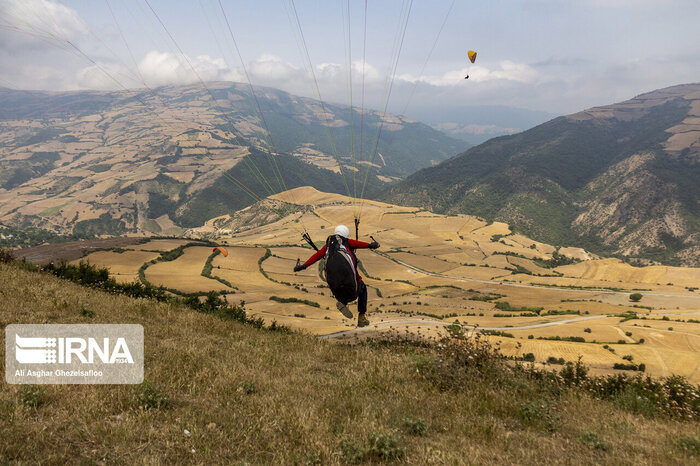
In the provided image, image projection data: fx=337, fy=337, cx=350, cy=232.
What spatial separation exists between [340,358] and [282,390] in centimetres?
331

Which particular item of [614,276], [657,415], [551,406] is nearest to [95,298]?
[551,406]

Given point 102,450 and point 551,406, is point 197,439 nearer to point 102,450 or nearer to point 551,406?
point 102,450

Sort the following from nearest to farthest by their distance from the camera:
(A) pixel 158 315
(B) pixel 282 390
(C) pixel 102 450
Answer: (C) pixel 102 450 → (B) pixel 282 390 → (A) pixel 158 315

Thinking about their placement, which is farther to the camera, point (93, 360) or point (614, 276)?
point (614, 276)

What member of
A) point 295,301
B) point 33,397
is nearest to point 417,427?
point 33,397

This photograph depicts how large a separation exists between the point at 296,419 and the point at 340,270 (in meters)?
5.11

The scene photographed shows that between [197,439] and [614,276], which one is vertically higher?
[197,439]

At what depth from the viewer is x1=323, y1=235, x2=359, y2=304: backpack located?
9930 mm

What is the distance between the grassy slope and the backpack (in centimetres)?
215

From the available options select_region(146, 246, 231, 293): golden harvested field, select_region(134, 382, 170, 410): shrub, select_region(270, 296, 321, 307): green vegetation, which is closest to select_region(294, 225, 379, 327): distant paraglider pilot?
select_region(134, 382, 170, 410): shrub

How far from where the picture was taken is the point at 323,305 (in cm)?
6209

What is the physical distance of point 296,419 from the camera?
16.9ft

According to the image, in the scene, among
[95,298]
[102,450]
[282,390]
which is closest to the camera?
[102,450]

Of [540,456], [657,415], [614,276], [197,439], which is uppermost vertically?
[197,439]
